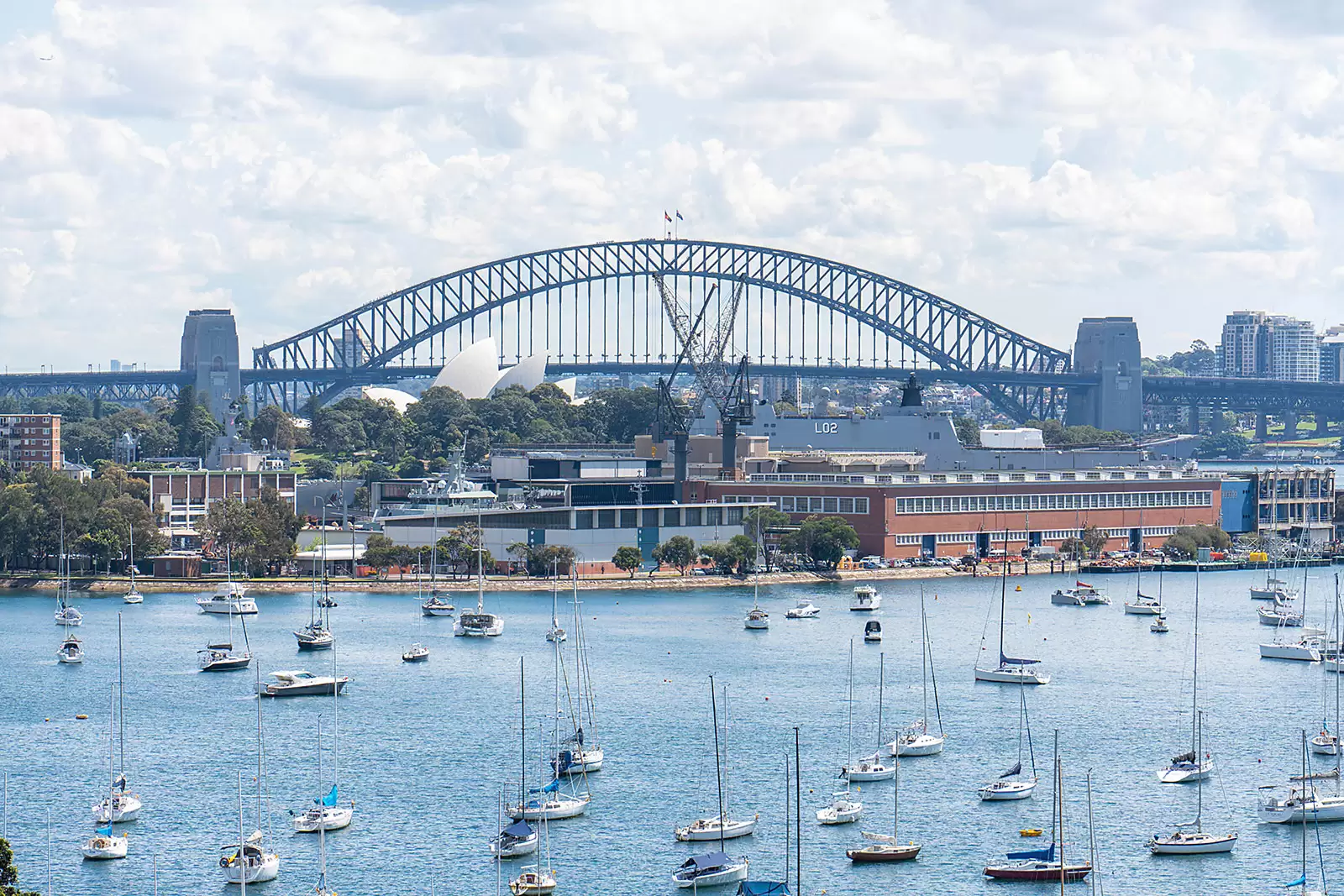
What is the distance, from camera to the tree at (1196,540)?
97750 millimetres

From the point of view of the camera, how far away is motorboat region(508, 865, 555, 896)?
113ft

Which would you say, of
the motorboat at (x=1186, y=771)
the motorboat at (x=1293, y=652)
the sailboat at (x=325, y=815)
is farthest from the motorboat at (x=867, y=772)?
the motorboat at (x=1293, y=652)

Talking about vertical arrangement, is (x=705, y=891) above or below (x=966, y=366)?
below

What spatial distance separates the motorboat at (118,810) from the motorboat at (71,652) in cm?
1980

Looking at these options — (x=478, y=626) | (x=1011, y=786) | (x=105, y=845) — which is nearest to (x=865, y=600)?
(x=478, y=626)

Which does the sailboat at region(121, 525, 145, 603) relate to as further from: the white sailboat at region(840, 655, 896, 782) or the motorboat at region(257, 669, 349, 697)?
the white sailboat at region(840, 655, 896, 782)

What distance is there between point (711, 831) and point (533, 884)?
403cm

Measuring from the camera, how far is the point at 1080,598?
7788 centimetres

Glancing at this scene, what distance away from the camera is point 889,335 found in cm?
18138

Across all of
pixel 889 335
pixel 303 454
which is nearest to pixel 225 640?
pixel 303 454

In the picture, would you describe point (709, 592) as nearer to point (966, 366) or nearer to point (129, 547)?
point (129, 547)

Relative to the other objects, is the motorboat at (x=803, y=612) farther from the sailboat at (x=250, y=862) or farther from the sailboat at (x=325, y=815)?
the sailboat at (x=250, y=862)

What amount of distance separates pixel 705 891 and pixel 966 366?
152719mm

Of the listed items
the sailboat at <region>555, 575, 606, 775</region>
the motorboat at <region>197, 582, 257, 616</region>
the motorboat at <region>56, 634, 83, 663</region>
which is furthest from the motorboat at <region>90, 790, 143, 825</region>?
the motorboat at <region>197, 582, 257, 616</region>
